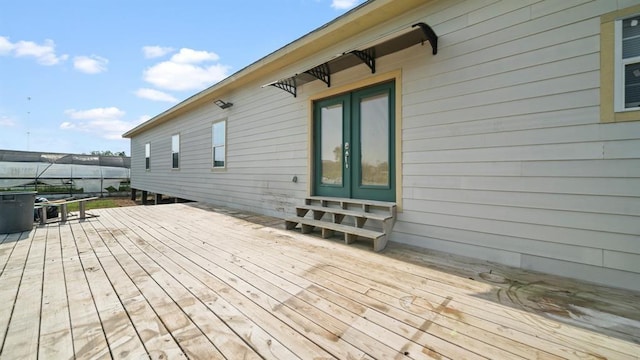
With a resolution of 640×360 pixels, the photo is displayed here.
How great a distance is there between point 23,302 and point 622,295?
14.6 feet

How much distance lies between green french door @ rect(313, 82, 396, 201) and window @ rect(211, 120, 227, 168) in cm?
350

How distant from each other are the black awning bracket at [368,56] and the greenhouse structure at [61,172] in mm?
19445

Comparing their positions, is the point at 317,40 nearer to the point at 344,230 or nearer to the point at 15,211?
the point at 344,230

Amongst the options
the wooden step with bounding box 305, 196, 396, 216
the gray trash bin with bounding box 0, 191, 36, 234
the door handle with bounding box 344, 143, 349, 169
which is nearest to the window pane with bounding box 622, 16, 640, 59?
the wooden step with bounding box 305, 196, 396, 216

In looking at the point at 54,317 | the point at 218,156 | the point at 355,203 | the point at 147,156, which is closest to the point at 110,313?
the point at 54,317

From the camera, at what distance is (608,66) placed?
2.08 metres

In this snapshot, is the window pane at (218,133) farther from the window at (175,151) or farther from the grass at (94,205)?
the grass at (94,205)

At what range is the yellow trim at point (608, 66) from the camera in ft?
6.73

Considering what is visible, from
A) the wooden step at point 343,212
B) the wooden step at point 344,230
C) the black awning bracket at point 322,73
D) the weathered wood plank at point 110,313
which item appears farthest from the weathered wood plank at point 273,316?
the black awning bracket at point 322,73

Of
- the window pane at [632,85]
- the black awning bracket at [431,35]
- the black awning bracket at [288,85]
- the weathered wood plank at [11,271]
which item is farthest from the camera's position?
the black awning bracket at [288,85]

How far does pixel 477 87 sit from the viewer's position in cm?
273

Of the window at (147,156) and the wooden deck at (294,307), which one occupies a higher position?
the window at (147,156)

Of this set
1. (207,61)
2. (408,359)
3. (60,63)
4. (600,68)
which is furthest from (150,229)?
(60,63)

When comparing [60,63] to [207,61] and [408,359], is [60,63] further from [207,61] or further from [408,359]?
[408,359]
